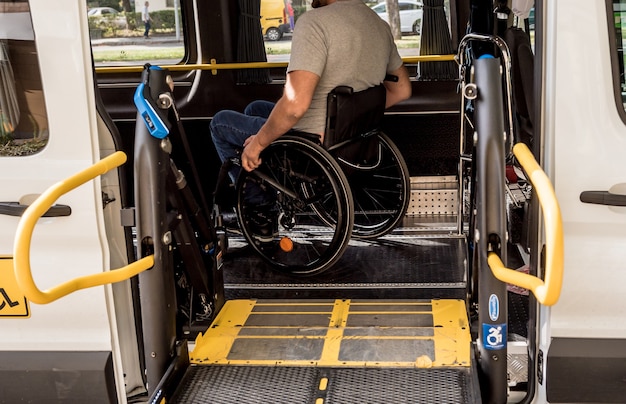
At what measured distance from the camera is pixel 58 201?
216cm

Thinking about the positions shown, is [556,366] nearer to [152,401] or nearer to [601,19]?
[601,19]

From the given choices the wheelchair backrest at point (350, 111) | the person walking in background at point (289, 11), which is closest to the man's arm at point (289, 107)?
the wheelchair backrest at point (350, 111)

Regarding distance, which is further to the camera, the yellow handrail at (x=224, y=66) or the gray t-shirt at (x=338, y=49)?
the yellow handrail at (x=224, y=66)

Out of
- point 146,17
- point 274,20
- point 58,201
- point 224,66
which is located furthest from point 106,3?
point 58,201

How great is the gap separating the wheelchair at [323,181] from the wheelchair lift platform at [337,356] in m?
0.68

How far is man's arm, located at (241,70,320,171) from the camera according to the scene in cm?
327

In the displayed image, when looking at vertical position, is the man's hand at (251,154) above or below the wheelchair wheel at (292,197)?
above

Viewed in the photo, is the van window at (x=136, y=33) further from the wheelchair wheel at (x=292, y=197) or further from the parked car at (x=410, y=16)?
the wheelchair wheel at (x=292, y=197)

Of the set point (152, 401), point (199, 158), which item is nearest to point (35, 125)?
point (152, 401)

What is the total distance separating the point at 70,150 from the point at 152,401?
83 centimetres

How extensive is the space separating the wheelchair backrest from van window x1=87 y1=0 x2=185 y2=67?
2511 millimetres

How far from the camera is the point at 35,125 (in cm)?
217

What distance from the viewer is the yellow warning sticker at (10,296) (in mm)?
2186

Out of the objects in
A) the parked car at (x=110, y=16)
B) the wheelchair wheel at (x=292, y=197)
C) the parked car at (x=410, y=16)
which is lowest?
the wheelchair wheel at (x=292, y=197)
